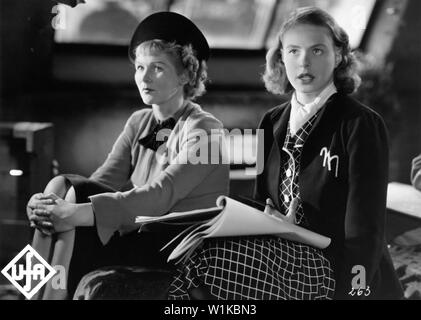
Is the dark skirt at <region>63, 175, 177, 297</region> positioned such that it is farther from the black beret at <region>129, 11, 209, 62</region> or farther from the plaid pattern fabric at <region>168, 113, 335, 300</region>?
the black beret at <region>129, 11, 209, 62</region>

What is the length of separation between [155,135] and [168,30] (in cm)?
19

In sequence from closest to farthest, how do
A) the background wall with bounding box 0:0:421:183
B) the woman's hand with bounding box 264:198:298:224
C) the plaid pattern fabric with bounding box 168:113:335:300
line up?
the plaid pattern fabric with bounding box 168:113:335:300 < the woman's hand with bounding box 264:198:298:224 < the background wall with bounding box 0:0:421:183

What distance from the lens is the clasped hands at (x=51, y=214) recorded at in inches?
42.6

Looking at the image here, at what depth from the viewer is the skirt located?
1040 mm

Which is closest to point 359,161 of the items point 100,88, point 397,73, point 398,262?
point 398,262

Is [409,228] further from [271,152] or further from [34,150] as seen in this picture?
[34,150]

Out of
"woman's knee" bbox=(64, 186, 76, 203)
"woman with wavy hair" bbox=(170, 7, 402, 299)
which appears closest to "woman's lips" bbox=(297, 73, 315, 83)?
"woman with wavy hair" bbox=(170, 7, 402, 299)

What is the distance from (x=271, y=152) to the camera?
3.96 ft

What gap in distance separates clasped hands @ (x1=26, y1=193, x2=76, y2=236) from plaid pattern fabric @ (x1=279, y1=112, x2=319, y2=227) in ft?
1.22

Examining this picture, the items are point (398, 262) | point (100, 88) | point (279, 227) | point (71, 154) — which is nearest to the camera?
point (279, 227)

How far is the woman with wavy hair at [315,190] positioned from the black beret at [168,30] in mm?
156

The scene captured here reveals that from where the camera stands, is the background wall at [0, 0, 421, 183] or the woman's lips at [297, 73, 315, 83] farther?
the background wall at [0, 0, 421, 183]
